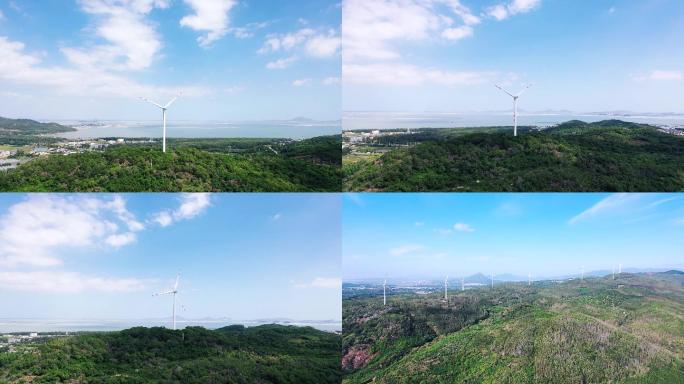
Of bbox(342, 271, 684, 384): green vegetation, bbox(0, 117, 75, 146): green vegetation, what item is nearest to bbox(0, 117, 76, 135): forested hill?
bbox(0, 117, 75, 146): green vegetation

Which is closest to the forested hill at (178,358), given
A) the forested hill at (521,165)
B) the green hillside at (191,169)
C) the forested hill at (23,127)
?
the green hillside at (191,169)

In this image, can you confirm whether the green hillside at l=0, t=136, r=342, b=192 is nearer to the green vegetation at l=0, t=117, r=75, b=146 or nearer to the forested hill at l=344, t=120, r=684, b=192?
the forested hill at l=344, t=120, r=684, b=192

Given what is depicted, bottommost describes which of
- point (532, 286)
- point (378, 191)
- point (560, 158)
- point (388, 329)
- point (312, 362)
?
point (312, 362)

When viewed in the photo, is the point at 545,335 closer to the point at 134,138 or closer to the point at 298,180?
the point at 298,180

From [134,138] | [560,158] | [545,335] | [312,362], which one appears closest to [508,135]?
[560,158]

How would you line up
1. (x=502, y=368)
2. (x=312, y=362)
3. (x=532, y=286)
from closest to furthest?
1. (x=502, y=368)
2. (x=312, y=362)
3. (x=532, y=286)

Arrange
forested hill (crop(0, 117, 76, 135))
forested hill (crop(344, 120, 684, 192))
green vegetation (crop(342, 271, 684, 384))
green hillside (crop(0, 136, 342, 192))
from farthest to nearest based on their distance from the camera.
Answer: forested hill (crop(0, 117, 76, 135)) < forested hill (crop(344, 120, 684, 192)) < green hillside (crop(0, 136, 342, 192)) < green vegetation (crop(342, 271, 684, 384))
